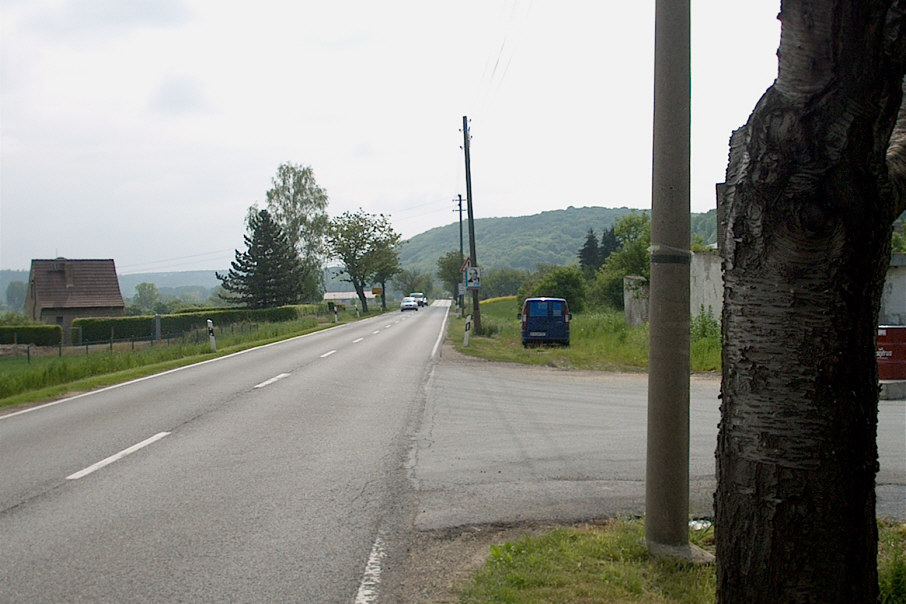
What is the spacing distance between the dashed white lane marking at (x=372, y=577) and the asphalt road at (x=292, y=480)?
0.6 inches

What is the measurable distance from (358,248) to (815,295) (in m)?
84.0

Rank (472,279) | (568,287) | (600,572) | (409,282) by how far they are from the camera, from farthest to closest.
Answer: (409,282)
(568,287)
(472,279)
(600,572)

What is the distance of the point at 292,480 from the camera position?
699 cm

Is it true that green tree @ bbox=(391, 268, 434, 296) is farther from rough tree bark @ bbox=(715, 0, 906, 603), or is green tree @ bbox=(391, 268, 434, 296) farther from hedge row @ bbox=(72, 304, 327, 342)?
rough tree bark @ bbox=(715, 0, 906, 603)

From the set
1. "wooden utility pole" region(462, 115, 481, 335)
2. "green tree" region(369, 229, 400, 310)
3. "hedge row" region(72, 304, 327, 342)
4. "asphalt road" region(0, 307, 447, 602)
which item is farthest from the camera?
"green tree" region(369, 229, 400, 310)

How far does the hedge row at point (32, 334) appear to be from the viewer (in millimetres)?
43375

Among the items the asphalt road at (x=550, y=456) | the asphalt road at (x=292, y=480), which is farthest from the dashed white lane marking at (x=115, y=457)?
the asphalt road at (x=550, y=456)

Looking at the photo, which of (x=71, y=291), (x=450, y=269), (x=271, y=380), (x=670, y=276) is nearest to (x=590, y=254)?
(x=450, y=269)

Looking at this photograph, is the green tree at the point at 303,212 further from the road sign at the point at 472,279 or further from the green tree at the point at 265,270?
the road sign at the point at 472,279

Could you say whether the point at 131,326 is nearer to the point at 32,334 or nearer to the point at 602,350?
the point at 32,334

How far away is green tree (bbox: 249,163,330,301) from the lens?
258 feet

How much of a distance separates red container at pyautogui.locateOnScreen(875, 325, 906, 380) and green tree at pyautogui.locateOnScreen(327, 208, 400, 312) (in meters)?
70.7

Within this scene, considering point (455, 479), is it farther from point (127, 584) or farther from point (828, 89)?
point (828, 89)

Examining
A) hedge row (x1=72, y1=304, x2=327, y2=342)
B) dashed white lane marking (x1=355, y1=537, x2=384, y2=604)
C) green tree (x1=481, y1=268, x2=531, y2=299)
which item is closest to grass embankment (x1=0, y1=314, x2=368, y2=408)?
dashed white lane marking (x1=355, y1=537, x2=384, y2=604)
